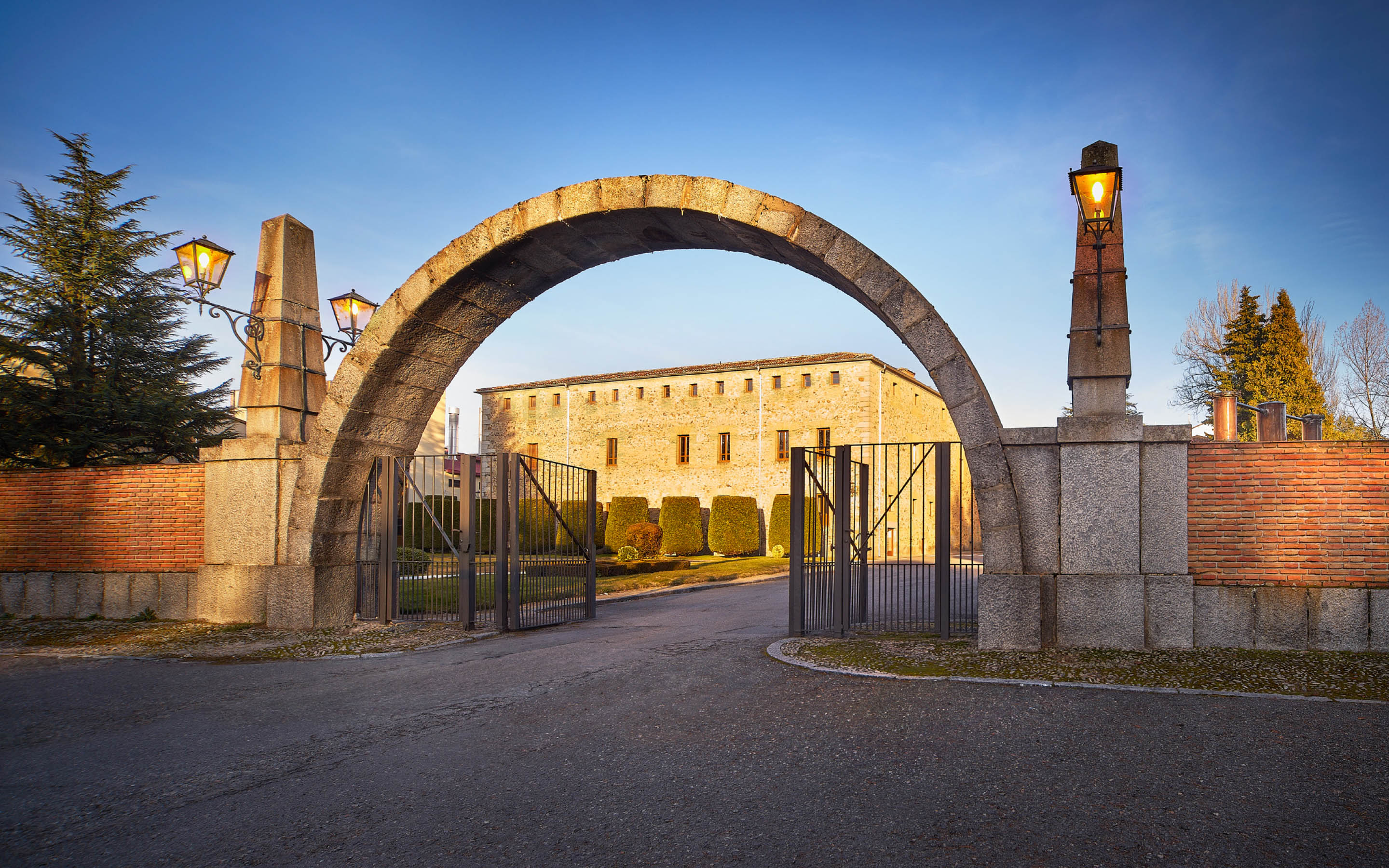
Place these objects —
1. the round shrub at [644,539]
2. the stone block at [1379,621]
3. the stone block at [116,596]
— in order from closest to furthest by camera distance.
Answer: the stone block at [1379,621] < the stone block at [116,596] < the round shrub at [644,539]

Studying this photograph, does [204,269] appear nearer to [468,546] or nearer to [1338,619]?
[468,546]

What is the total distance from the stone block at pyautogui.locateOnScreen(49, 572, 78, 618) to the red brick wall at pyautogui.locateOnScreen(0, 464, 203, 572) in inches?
4.1

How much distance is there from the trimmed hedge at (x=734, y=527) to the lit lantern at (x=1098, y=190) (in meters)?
25.7

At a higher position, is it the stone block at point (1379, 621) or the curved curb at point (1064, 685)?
the stone block at point (1379, 621)

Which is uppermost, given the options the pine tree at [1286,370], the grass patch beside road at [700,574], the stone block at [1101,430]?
the pine tree at [1286,370]

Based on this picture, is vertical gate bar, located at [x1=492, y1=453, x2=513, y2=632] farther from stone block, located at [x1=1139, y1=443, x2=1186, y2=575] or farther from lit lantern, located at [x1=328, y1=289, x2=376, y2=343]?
stone block, located at [x1=1139, y1=443, x2=1186, y2=575]

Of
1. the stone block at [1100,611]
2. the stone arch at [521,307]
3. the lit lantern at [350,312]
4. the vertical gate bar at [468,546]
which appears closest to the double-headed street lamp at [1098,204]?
the stone arch at [521,307]

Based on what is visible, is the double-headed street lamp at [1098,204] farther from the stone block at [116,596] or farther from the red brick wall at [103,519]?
the stone block at [116,596]

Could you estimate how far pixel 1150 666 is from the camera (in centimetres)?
693

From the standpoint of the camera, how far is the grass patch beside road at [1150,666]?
622 centimetres

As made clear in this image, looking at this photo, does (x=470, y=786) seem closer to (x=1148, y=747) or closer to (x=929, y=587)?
(x=1148, y=747)

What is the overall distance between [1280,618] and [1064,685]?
2853 mm

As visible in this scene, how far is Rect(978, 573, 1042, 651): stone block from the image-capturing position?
7.66m

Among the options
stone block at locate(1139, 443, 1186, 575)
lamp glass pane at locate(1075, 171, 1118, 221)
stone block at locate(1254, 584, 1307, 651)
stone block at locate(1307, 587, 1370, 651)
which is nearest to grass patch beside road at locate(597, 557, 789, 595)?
stone block at locate(1139, 443, 1186, 575)
